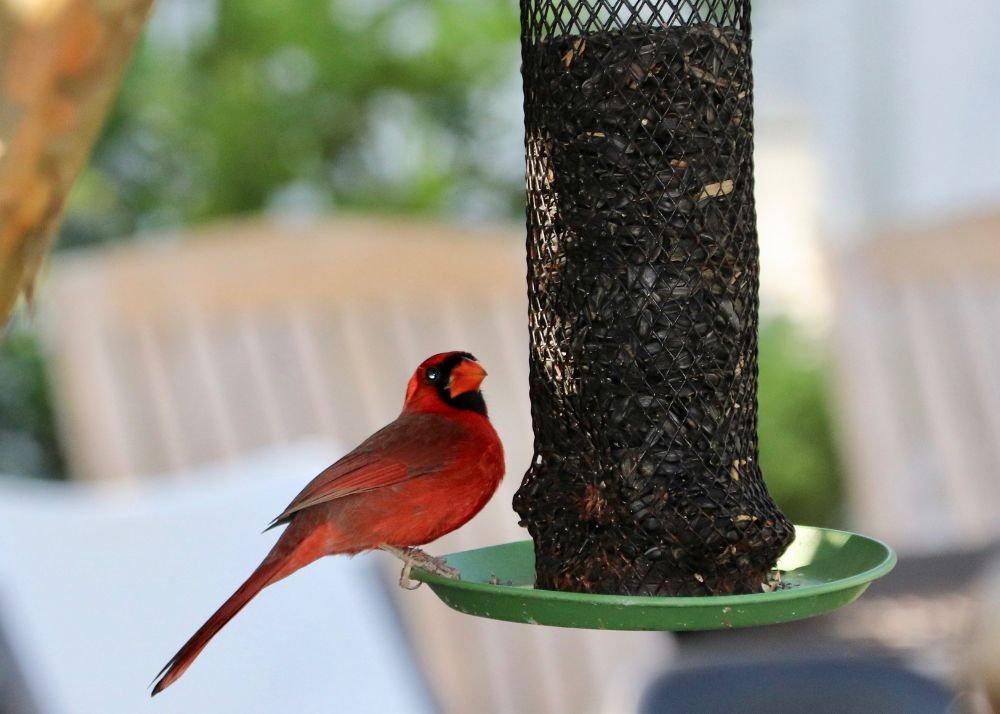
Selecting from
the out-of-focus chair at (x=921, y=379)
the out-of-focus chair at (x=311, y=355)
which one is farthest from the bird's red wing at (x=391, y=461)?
the out-of-focus chair at (x=921, y=379)

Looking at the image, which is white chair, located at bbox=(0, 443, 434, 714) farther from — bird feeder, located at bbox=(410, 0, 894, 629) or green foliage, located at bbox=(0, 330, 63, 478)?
green foliage, located at bbox=(0, 330, 63, 478)

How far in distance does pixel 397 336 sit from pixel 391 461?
10.2 ft

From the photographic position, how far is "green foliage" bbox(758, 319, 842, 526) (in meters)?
5.47

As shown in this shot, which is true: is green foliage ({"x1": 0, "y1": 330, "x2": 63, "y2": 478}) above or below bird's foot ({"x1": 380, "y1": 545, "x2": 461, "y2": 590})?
below

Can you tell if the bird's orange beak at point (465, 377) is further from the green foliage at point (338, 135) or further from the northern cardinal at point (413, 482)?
the green foliage at point (338, 135)

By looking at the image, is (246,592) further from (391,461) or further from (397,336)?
(397,336)

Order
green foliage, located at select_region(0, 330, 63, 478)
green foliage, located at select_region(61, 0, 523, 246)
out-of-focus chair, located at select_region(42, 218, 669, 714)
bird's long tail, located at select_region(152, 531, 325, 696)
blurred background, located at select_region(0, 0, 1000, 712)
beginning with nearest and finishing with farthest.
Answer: bird's long tail, located at select_region(152, 531, 325, 696)
blurred background, located at select_region(0, 0, 1000, 712)
out-of-focus chair, located at select_region(42, 218, 669, 714)
green foliage, located at select_region(0, 330, 63, 478)
green foliage, located at select_region(61, 0, 523, 246)

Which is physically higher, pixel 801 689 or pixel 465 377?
pixel 465 377

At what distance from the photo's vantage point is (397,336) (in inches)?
177

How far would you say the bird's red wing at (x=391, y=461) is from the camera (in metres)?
1.35

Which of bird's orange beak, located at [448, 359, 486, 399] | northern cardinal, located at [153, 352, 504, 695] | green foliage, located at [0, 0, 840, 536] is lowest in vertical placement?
northern cardinal, located at [153, 352, 504, 695]

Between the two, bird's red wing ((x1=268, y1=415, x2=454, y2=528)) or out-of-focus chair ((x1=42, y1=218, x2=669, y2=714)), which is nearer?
bird's red wing ((x1=268, y1=415, x2=454, y2=528))

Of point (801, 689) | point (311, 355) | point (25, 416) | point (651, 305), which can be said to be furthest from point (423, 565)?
point (25, 416)

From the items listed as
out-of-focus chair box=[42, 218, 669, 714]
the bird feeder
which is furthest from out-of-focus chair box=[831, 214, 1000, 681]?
the bird feeder
